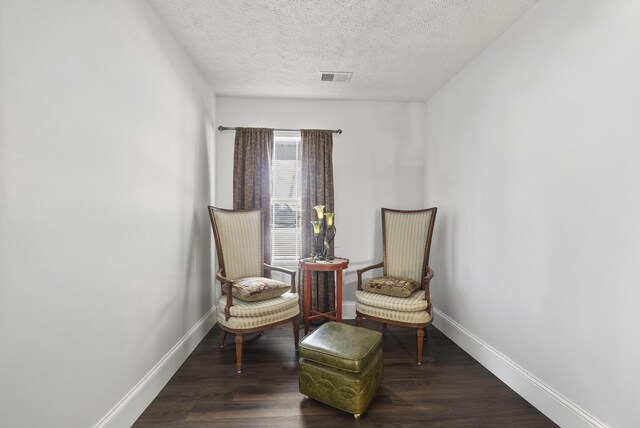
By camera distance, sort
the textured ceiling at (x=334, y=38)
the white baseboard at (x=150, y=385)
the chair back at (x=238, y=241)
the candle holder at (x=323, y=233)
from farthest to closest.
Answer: the candle holder at (x=323, y=233), the chair back at (x=238, y=241), the textured ceiling at (x=334, y=38), the white baseboard at (x=150, y=385)

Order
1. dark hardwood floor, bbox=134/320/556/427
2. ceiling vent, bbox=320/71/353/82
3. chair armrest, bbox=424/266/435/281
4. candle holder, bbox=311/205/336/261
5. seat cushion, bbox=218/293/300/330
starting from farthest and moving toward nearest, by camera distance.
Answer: candle holder, bbox=311/205/336/261
ceiling vent, bbox=320/71/353/82
chair armrest, bbox=424/266/435/281
seat cushion, bbox=218/293/300/330
dark hardwood floor, bbox=134/320/556/427

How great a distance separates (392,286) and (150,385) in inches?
81.0

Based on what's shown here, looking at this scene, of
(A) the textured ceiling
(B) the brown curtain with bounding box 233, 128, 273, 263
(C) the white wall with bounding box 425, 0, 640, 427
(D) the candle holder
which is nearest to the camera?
(C) the white wall with bounding box 425, 0, 640, 427

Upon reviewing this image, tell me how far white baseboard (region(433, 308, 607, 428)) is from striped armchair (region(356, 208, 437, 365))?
411 mm

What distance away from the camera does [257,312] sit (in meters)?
2.67

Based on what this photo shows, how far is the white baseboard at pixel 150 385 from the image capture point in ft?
5.76

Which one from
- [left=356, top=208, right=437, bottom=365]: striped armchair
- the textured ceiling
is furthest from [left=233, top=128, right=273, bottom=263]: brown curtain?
[left=356, top=208, right=437, bottom=365]: striped armchair

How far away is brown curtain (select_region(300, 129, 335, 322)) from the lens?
387 cm

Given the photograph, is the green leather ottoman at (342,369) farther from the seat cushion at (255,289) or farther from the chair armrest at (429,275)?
the chair armrest at (429,275)

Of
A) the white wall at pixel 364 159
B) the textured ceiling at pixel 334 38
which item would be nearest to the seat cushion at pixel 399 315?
the white wall at pixel 364 159

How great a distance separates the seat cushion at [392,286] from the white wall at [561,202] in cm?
54

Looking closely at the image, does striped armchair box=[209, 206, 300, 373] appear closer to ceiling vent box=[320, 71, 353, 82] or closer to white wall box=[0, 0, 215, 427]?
white wall box=[0, 0, 215, 427]

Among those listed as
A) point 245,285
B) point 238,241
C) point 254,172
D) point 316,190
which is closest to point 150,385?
point 245,285

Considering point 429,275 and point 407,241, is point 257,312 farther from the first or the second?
point 407,241
